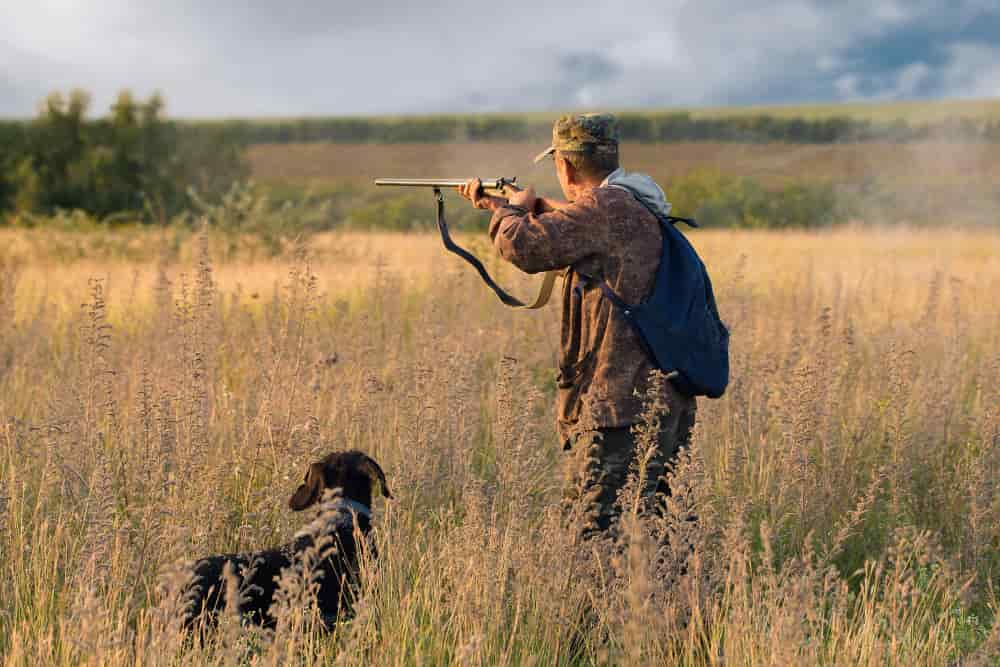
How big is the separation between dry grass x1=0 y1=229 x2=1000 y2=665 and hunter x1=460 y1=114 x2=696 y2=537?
24 cm

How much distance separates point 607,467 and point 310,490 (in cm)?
115

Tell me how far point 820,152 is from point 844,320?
5736cm

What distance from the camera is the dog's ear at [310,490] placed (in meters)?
3.78

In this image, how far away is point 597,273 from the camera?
11.8ft

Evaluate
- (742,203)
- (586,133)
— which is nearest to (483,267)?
(586,133)

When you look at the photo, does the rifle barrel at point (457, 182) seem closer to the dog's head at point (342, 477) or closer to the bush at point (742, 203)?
the dog's head at point (342, 477)

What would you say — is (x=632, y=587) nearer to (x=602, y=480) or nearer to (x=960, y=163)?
(x=602, y=480)

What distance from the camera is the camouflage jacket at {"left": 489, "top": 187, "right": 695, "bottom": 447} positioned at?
3.48 meters

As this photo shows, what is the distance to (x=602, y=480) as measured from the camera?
3.66m

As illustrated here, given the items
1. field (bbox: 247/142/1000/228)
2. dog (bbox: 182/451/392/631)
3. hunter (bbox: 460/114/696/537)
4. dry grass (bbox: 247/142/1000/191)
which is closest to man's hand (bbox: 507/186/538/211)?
hunter (bbox: 460/114/696/537)

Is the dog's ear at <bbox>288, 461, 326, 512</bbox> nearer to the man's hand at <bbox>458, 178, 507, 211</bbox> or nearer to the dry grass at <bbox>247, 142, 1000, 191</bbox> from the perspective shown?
the man's hand at <bbox>458, 178, 507, 211</bbox>

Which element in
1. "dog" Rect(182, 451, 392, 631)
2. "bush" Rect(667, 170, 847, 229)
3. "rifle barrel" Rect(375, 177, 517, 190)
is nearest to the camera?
"dog" Rect(182, 451, 392, 631)

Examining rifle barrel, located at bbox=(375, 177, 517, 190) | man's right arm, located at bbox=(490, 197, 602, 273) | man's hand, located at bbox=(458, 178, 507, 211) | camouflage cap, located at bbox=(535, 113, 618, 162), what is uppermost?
camouflage cap, located at bbox=(535, 113, 618, 162)

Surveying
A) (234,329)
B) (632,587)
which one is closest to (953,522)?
(632,587)
